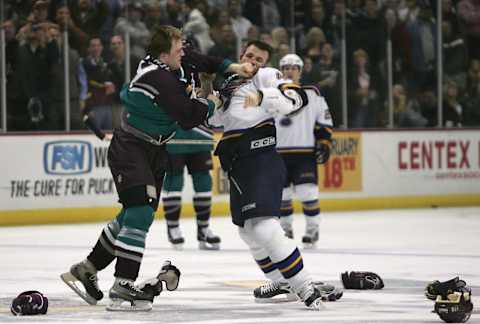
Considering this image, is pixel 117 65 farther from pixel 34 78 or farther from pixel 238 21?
pixel 238 21

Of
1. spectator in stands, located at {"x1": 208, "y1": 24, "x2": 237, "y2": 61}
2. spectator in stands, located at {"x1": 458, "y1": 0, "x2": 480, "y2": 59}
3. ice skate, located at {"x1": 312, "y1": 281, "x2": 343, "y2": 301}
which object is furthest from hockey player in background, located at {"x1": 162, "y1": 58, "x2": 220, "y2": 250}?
spectator in stands, located at {"x1": 458, "y1": 0, "x2": 480, "y2": 59}

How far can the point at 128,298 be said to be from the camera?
7.84m

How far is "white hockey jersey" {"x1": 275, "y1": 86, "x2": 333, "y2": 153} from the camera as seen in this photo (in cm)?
1260

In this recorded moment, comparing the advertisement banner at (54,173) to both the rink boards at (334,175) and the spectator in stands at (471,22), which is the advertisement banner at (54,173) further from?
the spectator in stands at (471,22)

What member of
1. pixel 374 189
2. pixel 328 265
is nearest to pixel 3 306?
pixel 328 265

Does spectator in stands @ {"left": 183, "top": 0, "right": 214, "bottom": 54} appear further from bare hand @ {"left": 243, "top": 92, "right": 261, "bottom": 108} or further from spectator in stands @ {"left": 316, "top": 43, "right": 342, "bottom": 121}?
bare hand @ {"left": 243, "top": 92, "right": 261, "bottom": 108}

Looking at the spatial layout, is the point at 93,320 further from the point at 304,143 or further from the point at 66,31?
the point at 66,31

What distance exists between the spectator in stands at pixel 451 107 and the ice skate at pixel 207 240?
7.46 m

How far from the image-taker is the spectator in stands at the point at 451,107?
19250 mm

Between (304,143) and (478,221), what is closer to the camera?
(304,143)

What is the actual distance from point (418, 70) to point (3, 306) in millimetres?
12139

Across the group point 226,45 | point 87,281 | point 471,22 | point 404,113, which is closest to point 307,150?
point 87,281

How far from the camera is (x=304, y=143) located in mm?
12625

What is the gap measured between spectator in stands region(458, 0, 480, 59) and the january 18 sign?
3.03 metres
